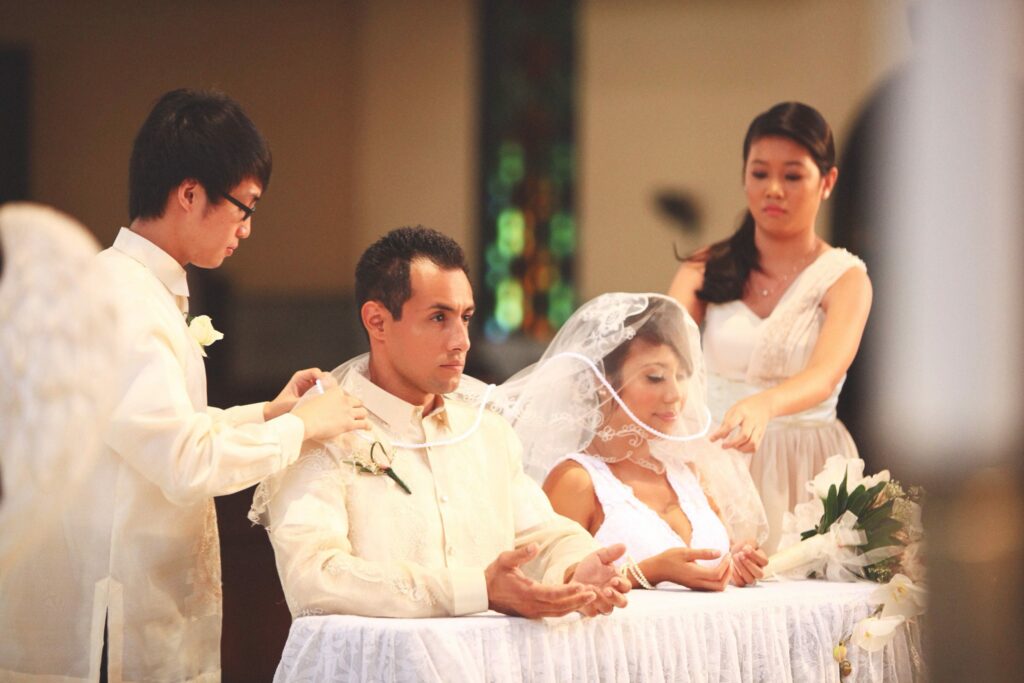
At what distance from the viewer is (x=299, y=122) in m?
10.2

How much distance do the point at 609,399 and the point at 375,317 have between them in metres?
0.78

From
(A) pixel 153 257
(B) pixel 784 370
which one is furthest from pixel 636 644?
(B) pixel 784 370

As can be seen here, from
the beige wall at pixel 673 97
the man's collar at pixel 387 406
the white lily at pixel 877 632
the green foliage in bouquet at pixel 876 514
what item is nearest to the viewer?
the man's collar at pixel 387 406

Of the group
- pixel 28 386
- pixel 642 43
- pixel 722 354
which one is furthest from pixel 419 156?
pixel 28 386

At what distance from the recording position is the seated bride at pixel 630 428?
3.42m

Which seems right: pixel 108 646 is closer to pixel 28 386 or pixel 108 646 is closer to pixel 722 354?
pixel 28 386

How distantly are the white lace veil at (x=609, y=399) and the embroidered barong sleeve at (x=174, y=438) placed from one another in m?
0.90

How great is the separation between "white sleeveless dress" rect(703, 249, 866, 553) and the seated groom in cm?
114

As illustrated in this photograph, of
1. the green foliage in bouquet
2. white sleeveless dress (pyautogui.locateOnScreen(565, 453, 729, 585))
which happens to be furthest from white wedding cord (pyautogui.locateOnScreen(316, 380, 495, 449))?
the green foliage in bouquet

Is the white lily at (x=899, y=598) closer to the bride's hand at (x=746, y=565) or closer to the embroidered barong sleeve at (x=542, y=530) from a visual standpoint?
the bride's hand at (x=746, y=565)

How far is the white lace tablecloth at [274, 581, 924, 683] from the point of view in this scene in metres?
2.47

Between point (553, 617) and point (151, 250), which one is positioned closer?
point (553, 617)

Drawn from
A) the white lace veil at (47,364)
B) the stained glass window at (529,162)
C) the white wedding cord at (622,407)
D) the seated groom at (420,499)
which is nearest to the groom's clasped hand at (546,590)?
the seated groom at (420,499)

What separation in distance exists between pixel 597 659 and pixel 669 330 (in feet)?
3.60
